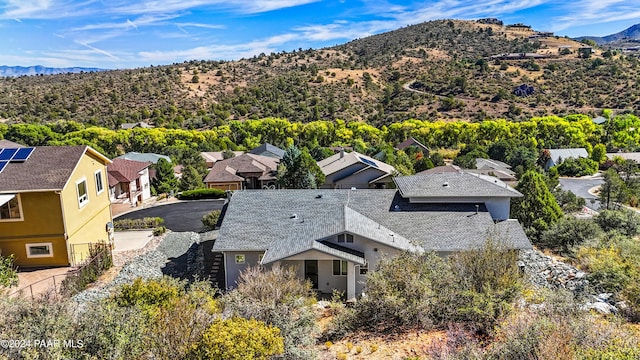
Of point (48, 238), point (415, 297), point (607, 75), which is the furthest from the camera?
point (607, 75)

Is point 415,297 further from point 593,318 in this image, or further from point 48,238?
point 48,238

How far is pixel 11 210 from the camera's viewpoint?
61.6 feet

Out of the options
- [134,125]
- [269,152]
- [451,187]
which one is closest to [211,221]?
[451,187]

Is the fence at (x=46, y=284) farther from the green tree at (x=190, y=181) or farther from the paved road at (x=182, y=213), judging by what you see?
the green tree at (x=190, y=181)

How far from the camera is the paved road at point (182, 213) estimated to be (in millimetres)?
31719

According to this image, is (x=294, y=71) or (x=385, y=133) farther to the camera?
(x=294, y=71)

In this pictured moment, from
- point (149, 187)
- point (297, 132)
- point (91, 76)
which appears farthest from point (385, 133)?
point (91, 76)

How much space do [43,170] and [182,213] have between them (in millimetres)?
16048

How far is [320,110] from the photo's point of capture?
85.1 meters

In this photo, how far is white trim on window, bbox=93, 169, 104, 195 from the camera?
22775 millimetres

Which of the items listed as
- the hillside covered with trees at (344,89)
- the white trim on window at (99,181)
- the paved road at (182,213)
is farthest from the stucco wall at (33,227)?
the hillside covered with trees at (344,89)

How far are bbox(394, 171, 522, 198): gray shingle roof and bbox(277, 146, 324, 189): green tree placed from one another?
12424 millimetres

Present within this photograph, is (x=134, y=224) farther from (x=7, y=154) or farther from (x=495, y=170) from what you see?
(x=495, y=170)

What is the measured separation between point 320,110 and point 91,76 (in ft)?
197
